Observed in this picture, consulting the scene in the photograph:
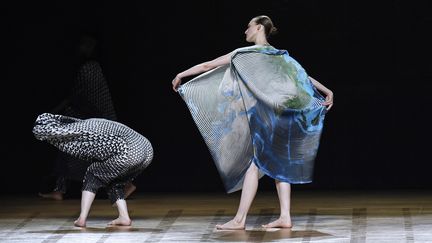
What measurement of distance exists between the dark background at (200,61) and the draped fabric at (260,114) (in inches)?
92.6

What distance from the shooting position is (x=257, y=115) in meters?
7.56

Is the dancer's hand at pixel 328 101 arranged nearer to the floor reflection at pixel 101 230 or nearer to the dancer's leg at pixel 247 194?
the dancer's leg at pixel 247 194

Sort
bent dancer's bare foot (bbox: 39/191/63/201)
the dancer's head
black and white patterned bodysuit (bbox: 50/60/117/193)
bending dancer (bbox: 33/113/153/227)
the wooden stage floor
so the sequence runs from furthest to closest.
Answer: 1. bent dancer's bare foot (bbox: 39/191/63/201)
2. black and white patterned bodysuit (bbox: 50/60/117/193)
3. bending dancer (bbox: 33/113/153/227)
4. the dancer's head
5. the wooden stage floor

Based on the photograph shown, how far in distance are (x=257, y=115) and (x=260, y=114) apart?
0.06 feet

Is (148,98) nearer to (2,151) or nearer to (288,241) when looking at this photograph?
(2,151)

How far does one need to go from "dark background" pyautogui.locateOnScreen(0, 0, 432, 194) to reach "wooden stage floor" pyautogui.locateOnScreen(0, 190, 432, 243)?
42 centimetres

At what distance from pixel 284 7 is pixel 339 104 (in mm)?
823

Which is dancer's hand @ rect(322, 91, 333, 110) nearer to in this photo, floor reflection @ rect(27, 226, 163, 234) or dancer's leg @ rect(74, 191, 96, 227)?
floor reflection @ rect(27, 226, 163, 234)

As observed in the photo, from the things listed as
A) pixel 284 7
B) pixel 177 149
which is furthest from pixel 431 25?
pixel 177 149

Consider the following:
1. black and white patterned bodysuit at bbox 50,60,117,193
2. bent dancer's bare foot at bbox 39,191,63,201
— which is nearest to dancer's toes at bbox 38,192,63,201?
bent dancer's bare foot at bbox 39,191,63,201

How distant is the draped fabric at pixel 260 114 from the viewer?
7551mm

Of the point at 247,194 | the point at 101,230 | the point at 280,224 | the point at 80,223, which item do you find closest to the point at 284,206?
the point at 280,224

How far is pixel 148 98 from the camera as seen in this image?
10.4m

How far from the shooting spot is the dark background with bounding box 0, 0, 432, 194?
32.8 feet
